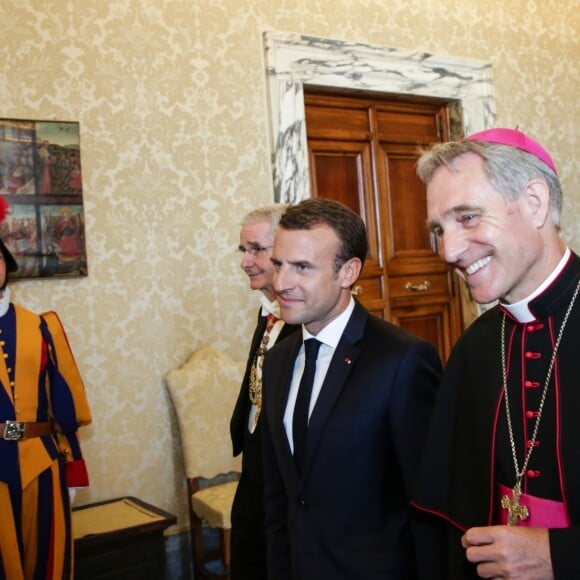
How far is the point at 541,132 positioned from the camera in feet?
18.5

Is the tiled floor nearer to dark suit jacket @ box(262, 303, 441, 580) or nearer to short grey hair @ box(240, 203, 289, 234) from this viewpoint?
short grey hair @ box(240, 203, 289, 234)

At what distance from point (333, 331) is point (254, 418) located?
0.66 meters

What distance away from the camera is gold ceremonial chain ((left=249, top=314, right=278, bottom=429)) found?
8.34 feet

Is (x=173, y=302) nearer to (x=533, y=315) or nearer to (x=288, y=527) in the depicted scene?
(x=288, y=527)

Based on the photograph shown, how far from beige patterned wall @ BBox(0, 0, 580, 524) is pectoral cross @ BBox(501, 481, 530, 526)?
2.80 meters

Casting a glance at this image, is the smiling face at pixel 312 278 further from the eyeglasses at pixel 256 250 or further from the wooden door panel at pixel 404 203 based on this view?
the wooden door panel at pixel 404 203

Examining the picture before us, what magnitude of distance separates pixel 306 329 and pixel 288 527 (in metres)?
0.54

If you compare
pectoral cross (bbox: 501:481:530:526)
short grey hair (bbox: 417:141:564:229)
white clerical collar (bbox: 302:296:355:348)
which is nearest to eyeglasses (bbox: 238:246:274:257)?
white clerical collar (bbox: 302:296:355:348)

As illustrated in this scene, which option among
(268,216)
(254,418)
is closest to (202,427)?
(254,418)

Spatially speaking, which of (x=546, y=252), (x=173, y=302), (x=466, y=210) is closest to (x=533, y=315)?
(x=546, y=252)

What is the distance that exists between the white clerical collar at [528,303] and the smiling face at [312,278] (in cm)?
60

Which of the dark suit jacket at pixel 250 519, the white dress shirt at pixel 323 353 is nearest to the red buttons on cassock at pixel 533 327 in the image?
Answer: the white dress shirt at pixel 323 353

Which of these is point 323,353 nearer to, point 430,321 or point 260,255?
point 260,255

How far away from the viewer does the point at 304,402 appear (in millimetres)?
1983
